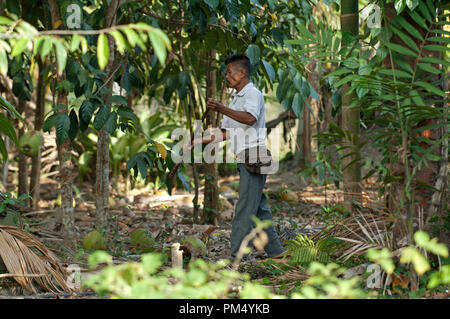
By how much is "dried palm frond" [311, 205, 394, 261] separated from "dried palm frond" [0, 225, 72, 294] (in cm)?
141

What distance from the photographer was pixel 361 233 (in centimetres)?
295

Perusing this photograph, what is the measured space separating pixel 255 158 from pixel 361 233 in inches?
30.7

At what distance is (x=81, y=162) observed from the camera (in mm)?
7254

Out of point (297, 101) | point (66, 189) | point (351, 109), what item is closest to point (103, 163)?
point (66, 189)

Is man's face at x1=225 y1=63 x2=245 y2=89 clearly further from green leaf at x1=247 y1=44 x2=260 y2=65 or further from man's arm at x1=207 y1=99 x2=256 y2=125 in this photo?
man's arm at x1=207 y1=99 x2=256 y2=125

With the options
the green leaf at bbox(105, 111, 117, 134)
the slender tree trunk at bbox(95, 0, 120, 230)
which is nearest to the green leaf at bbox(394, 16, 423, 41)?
the green leaf at bbox(105, 111, 117, 134)

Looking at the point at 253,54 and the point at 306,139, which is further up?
the point at 253,54

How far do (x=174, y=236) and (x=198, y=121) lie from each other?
0.92 metres

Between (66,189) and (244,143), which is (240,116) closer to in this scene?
(244,143)

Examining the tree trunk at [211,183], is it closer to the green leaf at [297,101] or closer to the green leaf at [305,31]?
the green leaf at [297,101]

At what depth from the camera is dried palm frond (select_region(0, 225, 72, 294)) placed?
A: 2547mm

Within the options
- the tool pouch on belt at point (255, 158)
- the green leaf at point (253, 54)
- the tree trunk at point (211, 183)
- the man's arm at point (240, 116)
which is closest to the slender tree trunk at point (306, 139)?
the tree trunk at point (211, 183)
